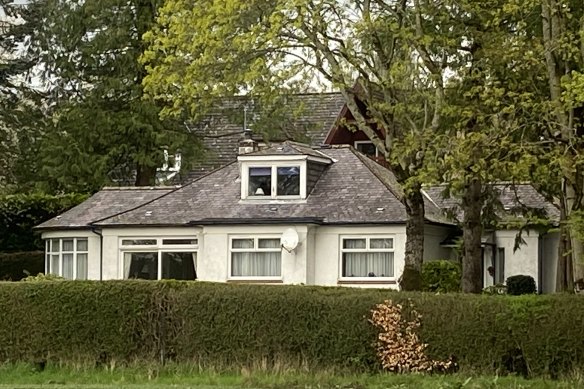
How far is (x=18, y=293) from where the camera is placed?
22.6m

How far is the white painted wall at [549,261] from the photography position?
38094mm

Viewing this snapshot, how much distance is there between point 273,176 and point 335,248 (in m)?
2.97

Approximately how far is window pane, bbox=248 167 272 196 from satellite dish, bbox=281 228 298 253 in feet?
6.14

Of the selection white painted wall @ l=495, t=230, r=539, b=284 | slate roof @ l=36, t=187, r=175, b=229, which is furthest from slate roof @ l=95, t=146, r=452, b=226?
white painted wall @ l=495, t=230, r=539, b=284

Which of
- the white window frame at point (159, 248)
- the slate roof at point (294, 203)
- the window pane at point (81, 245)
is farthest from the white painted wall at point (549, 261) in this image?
the window pane at point (81, 245)

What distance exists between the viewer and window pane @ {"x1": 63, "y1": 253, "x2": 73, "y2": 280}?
38.0m

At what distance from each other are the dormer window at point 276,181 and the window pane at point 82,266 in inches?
236

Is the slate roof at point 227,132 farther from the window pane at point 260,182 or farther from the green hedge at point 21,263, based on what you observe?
the window pane at point 260,182

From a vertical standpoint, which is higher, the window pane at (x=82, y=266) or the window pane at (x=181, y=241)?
the window pane at (x=181, y=241)

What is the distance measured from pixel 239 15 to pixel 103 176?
2647 centimetres

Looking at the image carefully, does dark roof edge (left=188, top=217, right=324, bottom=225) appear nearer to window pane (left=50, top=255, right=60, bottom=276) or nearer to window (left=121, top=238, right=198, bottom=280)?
window (left=121, top=238, right=198, bottom=280)

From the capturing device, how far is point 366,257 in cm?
3450

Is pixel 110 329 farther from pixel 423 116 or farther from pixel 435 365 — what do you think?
pixel 423 116

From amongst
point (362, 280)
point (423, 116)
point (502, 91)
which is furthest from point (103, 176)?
point (502, 91)
